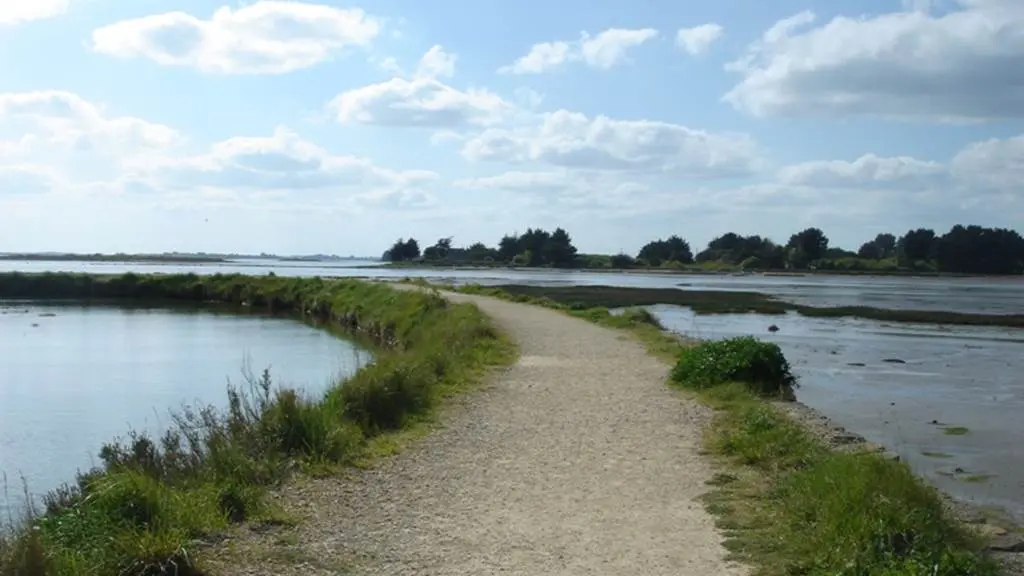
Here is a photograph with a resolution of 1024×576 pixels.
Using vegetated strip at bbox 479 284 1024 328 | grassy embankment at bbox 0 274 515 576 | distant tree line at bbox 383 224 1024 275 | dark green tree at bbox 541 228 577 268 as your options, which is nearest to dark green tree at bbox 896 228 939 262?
distant tree line at bbox 383 224 1024 275

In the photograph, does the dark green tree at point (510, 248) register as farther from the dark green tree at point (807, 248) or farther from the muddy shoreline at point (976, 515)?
the muddy shoreline at point (976, 515)

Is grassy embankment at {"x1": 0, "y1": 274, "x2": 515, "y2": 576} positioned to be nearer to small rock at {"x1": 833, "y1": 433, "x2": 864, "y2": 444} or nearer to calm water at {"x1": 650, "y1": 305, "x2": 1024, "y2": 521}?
small rock at {"x1": 833, "y1": 433, "x2": 864, "y2": 444}

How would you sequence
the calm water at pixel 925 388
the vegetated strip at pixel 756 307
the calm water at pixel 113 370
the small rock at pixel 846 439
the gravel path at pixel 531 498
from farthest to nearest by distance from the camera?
the vegetated strip at pixel 756 307 → the calm water at pixel 113 370 → the calm water at pixel 925 388 → the small rock at pixel 846 439 → the gravel path at pixel 531 498

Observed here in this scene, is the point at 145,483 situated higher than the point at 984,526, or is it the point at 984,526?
the point at 145,483

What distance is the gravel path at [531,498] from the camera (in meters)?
7.04

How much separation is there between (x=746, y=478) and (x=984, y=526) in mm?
2172

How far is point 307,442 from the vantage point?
10.6 m

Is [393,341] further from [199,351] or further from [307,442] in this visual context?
[307,442]

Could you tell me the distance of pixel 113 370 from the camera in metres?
24.3

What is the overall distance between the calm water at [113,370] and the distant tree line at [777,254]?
10476 centimetres

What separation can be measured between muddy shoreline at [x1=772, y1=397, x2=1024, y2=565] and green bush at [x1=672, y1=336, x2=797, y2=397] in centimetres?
164

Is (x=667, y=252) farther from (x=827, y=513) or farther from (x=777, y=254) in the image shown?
(x=827, y=513)

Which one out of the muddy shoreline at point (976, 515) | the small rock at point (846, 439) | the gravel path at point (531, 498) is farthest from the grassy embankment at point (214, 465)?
the small rock at point (846, 439)

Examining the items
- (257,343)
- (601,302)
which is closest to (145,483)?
(257,343)
